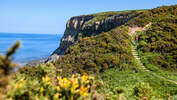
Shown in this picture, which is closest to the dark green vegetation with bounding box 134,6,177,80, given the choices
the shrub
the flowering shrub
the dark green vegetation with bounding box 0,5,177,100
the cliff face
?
the dark green vegetation with bounding box 0,5,177,100

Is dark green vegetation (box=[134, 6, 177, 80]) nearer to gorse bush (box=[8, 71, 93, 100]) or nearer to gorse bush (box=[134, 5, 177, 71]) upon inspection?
gorse bush (box=[134, 5, 177, 71])

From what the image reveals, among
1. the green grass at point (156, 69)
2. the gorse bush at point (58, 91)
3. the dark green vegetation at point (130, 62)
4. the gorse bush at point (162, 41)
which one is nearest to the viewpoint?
the gorse bush at point (58, 91)

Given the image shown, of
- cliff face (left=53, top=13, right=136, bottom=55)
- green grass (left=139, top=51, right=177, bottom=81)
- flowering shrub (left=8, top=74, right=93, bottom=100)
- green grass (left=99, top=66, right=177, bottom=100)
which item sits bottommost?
green grass (left=99, top=66, right=177, bottom=100)

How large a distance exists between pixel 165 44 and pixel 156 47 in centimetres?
154

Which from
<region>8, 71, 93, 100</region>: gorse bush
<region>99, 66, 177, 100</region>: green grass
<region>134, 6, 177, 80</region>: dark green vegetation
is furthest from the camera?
<region>134, 6, 177, 80</region>: dark green vegetation

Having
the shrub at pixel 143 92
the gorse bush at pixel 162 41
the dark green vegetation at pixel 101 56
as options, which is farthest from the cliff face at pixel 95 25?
the shrub at pixel 143 92

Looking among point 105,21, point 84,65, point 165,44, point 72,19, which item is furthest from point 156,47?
point 72,19

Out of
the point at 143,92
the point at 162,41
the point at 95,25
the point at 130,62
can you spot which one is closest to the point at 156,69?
the point at 130,62

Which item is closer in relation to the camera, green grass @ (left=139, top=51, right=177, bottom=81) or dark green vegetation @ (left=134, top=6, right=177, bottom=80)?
green grass @ (left=139, top=51, right=177, bottom=81)

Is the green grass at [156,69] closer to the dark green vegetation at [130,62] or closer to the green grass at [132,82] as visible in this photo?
the dark green vegetation at [130,62]

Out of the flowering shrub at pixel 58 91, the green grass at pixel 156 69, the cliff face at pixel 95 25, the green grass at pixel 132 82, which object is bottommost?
the green grass at pixel 132 82

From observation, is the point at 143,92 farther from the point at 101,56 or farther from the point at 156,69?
the point at 101,56

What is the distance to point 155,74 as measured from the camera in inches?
923

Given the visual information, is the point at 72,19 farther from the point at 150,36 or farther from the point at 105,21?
the point at 150,36
